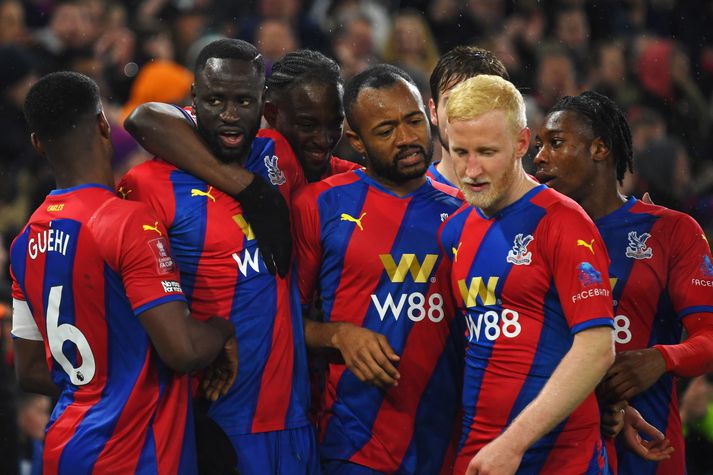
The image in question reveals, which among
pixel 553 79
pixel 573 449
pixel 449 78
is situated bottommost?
pixel 573 449

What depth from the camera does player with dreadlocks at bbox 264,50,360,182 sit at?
4945mm

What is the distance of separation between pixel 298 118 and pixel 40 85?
1.17m

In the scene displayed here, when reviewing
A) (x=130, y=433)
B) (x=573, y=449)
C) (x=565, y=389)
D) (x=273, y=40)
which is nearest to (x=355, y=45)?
(x=273, y=40)

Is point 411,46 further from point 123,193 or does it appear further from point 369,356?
point 369,356

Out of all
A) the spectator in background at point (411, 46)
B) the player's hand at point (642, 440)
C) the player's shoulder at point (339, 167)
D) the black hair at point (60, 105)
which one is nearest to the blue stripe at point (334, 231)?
the player's shoulder at point (339, 167)

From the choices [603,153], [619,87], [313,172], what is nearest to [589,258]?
[603,153]

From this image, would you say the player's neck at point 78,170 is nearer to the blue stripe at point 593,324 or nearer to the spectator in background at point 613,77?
the blue stripe at point 593,324

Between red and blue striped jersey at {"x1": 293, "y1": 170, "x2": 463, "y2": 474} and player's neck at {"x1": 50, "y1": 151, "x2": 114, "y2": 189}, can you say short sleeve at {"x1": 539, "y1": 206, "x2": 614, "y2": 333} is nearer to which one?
red and blue striped jersey at {"x1": 293, "y1": 170, "x2": 463, "y2": 474}

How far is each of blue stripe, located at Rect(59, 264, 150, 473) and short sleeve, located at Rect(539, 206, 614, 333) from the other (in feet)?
5.37

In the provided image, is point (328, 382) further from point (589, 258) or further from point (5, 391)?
point (5, 391)

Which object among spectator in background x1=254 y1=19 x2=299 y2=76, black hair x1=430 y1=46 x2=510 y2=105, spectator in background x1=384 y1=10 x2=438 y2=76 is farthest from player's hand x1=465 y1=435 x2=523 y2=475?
spectator in background x1=384 y1=10 x2=438 y2=76

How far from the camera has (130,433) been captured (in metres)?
4.27

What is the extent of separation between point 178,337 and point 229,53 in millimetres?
1260

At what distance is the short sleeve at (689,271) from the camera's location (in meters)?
4.71
